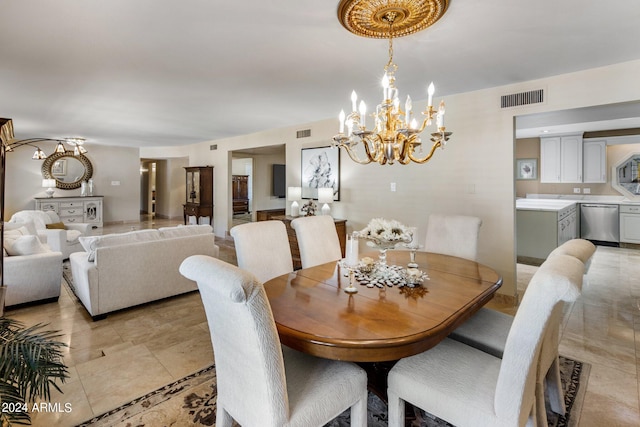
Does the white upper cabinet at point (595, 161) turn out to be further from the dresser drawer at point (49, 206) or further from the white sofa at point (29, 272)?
the dresser drawer at point (49, 206)

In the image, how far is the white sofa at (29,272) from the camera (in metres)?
3.28

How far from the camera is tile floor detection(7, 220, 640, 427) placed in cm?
191

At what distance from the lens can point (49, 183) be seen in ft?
25.2

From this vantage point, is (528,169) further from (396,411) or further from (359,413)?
(359,413)

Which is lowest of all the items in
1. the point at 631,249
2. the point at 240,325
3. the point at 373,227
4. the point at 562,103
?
the point at 631,249

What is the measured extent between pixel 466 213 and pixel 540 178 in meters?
4.34

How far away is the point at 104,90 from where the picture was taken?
142 inches

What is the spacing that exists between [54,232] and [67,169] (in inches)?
176

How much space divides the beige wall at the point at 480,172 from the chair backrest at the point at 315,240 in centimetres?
176

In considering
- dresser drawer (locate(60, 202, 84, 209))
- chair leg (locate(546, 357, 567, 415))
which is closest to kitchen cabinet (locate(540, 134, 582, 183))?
chair leg (locate(546, 357, 567, 415))

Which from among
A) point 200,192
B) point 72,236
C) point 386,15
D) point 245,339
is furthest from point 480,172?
point 200,192

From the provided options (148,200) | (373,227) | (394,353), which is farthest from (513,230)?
(148,200)

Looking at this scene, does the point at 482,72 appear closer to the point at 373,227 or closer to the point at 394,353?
the point at 373,227

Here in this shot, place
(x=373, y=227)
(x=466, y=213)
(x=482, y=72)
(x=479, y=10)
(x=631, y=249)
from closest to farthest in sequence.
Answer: (x=479, y=10) → (x=373, y=227) → (x=482, y=72) → (x=466, y=213) → (x=631, y=249)
